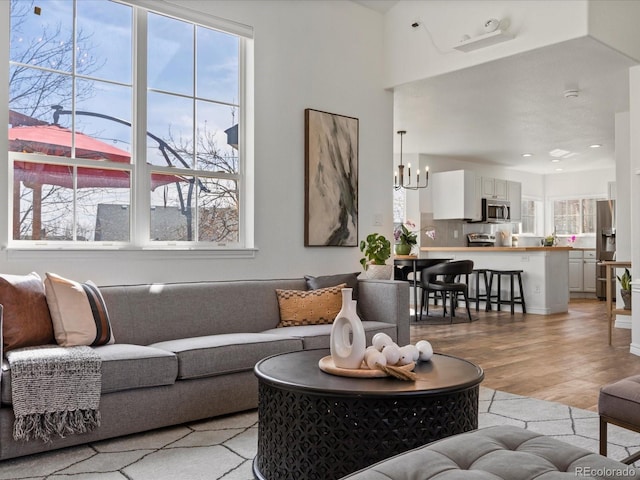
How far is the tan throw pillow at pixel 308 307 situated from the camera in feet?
13.0

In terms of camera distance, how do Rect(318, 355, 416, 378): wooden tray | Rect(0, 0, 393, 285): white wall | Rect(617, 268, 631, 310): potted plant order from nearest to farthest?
1. Rect(318, 355, 416, 378): wooden tray
2. Rect(0, 0, 393, 285): white wall
3. Rect(617, 268, 631, 310): potted plant

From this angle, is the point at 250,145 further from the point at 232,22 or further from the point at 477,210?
the point at 477,210

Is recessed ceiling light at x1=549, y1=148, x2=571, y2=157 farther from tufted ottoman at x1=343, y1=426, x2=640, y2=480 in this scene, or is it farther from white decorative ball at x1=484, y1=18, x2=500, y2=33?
tufted ottoman at x1=343, y1=426, x2=640, y2=480

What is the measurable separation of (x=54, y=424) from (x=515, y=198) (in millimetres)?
9896

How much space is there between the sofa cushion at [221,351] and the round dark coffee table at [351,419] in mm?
865

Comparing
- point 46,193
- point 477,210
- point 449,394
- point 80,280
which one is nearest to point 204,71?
point 46,193

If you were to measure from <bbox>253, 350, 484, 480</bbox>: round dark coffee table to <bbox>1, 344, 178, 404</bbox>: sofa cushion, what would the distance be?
0.85 m

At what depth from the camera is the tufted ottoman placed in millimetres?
1341

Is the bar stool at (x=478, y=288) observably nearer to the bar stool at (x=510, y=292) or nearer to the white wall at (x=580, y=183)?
the bar stool at (x=510, y=292)

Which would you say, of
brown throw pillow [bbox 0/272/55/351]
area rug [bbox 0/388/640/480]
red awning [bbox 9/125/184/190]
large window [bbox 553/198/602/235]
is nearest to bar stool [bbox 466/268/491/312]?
large window [bbox 553/198/602/235]

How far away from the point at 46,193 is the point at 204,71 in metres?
1.54

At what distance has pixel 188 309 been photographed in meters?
3.57

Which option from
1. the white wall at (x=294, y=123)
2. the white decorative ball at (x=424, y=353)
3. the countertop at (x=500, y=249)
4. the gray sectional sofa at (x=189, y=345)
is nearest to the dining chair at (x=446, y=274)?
the countertop at (x=500, y=249)

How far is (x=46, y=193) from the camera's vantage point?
354cm
